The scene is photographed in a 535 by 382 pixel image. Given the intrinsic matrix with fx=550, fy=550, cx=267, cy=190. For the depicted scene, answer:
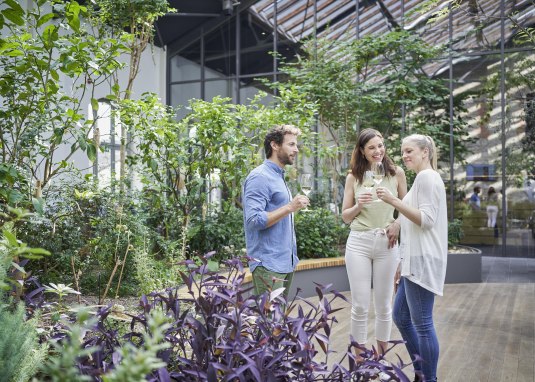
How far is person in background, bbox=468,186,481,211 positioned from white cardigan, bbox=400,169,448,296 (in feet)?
29.6

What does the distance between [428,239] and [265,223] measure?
847 mm

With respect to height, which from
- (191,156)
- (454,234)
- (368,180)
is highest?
(191,156)

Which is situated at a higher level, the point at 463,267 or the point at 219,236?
the point at 219,236

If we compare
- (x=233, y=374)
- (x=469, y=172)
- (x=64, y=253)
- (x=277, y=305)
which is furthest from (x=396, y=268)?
(x=469, y=172)

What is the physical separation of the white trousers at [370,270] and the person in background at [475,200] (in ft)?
28.4

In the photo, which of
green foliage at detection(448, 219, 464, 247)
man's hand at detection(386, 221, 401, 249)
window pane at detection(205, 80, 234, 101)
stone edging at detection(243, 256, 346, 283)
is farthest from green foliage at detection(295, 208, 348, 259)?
window pane at detection(205, 80, 234, 101)

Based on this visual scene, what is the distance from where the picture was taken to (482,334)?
4.96 m

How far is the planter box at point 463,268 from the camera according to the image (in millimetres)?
7898

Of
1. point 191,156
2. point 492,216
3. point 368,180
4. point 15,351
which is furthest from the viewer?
point 492,216

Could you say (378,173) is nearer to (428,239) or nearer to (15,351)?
(428,239)

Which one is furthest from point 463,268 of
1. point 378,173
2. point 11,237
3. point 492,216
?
point 11,237

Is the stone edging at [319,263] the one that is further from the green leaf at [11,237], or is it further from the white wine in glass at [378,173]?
the green leaf at [11,237]

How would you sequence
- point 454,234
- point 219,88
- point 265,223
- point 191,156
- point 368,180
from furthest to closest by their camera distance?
point 219,88, point 454,234, point 191,156, point 368,180, point 265,223

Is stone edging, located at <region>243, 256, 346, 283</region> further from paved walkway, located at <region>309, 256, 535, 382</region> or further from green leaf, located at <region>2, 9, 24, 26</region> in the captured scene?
green leaf, located at <region>2, 9, 24, 26</region>
